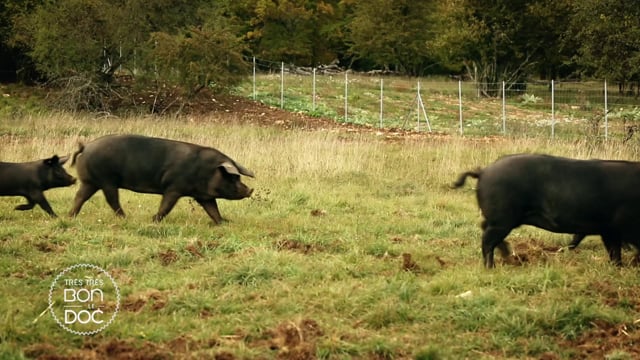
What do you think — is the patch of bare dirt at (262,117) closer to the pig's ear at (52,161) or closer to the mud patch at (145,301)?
the pig's ear at (52,161)

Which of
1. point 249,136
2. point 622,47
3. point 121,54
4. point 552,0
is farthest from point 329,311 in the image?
point 552,0

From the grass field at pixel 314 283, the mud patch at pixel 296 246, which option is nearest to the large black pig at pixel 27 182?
the grass field at pixel 314 283

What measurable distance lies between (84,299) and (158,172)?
12.3 feet

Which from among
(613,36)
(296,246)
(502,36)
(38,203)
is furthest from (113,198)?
(502,36)

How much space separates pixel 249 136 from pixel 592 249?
37.9 feet

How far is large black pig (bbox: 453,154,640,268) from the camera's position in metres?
7.85

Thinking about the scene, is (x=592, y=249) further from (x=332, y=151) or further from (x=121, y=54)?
(x=121, y=54)

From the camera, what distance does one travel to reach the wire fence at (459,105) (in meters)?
25.4

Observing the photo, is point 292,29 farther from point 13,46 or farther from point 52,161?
point 52,161

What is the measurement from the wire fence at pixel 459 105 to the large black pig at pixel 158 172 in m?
12.3

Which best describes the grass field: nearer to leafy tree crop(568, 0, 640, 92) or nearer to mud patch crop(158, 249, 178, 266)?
mud patch crop(158, 249, 178, 266)

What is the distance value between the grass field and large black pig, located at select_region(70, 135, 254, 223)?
0.34m

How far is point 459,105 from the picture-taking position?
98.4ft

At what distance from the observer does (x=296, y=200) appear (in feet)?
39.1
